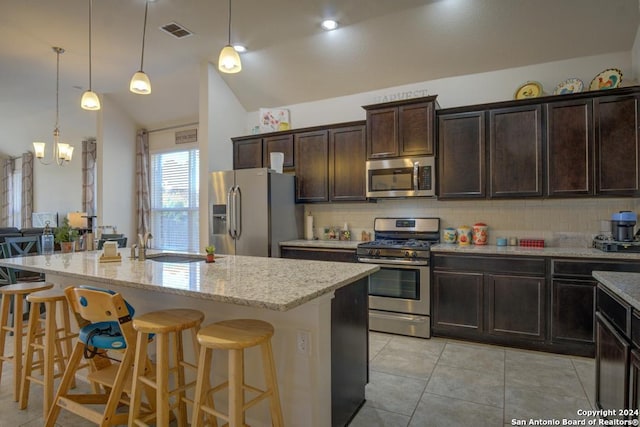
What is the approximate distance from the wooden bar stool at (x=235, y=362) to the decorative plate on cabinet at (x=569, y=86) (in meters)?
3.62

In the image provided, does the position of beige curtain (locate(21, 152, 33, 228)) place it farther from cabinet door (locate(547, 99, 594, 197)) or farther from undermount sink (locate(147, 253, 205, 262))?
cabinet door (locate(547, 99, 594, 197))

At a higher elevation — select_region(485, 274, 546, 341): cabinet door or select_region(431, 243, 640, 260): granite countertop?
select_region(431, 243, 640, 260): granite countertop

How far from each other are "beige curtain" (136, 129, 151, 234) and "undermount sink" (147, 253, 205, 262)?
12.2 feet

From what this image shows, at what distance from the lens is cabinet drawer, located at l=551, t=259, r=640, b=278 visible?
2883 millimetres

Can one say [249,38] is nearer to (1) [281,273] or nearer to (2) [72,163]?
(1) [281,273]

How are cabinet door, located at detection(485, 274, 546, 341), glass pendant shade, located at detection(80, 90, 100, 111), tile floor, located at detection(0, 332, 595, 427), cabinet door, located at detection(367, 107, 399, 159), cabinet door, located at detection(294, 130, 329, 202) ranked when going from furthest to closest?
cabinet door, located at detection(294, 130, 329, 202) < cabinet door, located at detection(367, 107, 399, 159) < glass pendant shade, located at detection(80, 90, 100, 111) < cabinet door, located at detection(485, 274, 546, 341) < tile floor, located at detection(0, 332, 595, 427)

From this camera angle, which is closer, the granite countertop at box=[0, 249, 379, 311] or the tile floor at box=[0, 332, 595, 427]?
the granite countertop at box=[0, 249, 379, 311]

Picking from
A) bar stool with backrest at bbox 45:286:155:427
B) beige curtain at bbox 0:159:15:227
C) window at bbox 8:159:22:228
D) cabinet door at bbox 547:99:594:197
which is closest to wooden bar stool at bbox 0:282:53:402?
bar stool with backrest at bbox 45:286:155:427

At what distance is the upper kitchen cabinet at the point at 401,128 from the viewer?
380cm

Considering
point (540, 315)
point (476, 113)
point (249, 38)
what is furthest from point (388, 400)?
point (249, 38)

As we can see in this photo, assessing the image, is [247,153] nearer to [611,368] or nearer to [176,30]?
[176,30]

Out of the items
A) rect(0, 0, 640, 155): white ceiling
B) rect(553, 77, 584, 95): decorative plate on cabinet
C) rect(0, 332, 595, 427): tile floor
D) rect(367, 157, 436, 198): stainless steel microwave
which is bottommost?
rect(0, 332, 595, 427): tile floor

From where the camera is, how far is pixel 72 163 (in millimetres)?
8016

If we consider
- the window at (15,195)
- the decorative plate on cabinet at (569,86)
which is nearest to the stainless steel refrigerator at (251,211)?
the decorative plate on cabinet at (569,86)
